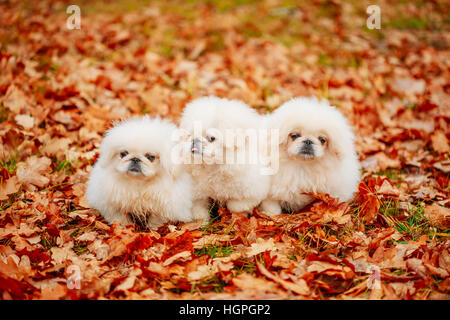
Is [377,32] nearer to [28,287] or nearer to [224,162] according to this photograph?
[224,162]

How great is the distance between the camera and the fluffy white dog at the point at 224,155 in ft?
9.84

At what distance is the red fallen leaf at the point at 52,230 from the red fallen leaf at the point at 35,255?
0.28m

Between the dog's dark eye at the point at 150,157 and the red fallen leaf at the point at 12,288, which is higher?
the dog's dark eye at the point at 150,157

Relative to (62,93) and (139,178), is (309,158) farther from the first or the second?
(62,93)

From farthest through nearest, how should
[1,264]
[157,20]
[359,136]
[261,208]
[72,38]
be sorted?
[157,20], [72,38], [359,136], [261,208], [1,264]

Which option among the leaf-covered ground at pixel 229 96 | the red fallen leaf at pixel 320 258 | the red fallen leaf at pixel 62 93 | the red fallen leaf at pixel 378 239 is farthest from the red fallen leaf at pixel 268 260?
the red fallen leaf at pixel 62 93

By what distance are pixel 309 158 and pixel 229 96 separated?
218 cm

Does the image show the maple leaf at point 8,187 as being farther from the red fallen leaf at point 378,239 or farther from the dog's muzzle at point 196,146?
the red fallen leaf at point 378,239

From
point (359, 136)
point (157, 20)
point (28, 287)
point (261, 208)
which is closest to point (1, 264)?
point (28, 287)

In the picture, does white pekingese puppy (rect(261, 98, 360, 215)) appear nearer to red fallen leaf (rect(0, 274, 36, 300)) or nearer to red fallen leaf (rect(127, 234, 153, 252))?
red fallen leaf (rect(127, 234, 153, 252))

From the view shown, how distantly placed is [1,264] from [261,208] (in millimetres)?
2030

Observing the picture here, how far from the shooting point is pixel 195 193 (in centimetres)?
325

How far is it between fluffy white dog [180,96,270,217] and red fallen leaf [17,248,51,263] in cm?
121

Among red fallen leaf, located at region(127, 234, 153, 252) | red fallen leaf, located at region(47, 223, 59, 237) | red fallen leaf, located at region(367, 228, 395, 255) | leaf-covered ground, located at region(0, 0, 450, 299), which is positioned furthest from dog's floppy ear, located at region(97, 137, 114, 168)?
red fallen leaf, located at region(367, 228, 395, 255)
